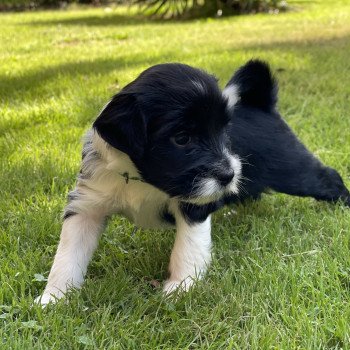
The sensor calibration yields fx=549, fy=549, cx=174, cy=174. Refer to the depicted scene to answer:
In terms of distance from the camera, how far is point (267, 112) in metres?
3.11

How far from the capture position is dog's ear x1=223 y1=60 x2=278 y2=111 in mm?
2951

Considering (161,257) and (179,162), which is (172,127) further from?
(161,257)

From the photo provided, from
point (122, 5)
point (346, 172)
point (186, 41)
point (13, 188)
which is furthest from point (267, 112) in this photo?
point (122, 5)

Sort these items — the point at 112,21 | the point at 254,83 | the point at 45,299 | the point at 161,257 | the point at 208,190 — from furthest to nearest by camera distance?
the point at 112,21
the point at 254,83
the point at 161,257
the point at 45,299
the point at 208,190

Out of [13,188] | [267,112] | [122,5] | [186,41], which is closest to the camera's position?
[267,112]

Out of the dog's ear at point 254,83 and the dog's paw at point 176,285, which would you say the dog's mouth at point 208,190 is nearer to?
the dog's paw at point 176,285

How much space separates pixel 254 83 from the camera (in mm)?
2979

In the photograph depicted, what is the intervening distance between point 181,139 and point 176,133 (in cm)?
3

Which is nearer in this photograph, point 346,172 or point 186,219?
point 186,219

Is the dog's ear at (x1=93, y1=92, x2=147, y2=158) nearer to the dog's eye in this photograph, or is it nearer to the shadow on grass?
the dog's eye

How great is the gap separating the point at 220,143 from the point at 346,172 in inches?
69.9

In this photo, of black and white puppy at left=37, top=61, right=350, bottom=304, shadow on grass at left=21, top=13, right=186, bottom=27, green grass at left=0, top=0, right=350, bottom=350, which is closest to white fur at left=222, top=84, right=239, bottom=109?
black and white puppy at left=37, top=61, right=350, bottom=304

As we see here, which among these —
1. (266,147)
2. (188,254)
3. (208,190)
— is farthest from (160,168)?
(266,147)

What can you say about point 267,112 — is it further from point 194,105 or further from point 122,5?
point 122,5
